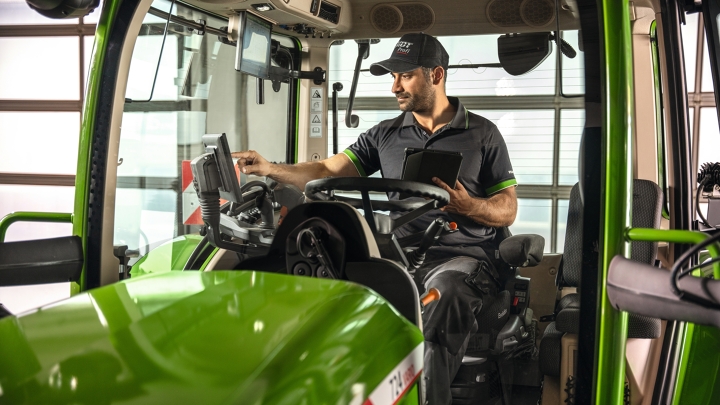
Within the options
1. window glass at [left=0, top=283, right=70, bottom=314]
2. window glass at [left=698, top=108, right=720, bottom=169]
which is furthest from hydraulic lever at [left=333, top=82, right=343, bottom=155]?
window glass at [left=0, top=283, right=70, bottom=314]

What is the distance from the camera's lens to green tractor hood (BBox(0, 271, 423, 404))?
1.05 meters

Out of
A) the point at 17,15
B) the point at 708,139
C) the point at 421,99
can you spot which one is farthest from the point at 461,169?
the point at 17,15

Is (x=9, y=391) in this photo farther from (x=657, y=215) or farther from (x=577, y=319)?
(x=657, y=215)

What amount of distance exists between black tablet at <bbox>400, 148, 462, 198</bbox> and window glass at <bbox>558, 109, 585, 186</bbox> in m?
0.29

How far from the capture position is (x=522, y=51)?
204 cm

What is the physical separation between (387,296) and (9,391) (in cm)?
79

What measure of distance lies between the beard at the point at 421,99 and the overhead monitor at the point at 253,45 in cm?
53

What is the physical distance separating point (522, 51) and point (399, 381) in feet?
3.74

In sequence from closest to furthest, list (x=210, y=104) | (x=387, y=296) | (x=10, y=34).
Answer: (x=387, y=296) → (x=210, y=104) → (x=10, y=34)

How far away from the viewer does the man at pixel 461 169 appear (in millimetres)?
1966

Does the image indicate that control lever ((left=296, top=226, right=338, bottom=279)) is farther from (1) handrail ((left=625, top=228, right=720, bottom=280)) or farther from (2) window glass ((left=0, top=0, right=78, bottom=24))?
(2) window glass ((left=0, top=0, right=78, bottom=24))

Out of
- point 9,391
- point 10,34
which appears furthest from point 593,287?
point 10,34

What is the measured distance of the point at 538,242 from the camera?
1948mm

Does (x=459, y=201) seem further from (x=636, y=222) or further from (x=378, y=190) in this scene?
(x=636, y=222)
